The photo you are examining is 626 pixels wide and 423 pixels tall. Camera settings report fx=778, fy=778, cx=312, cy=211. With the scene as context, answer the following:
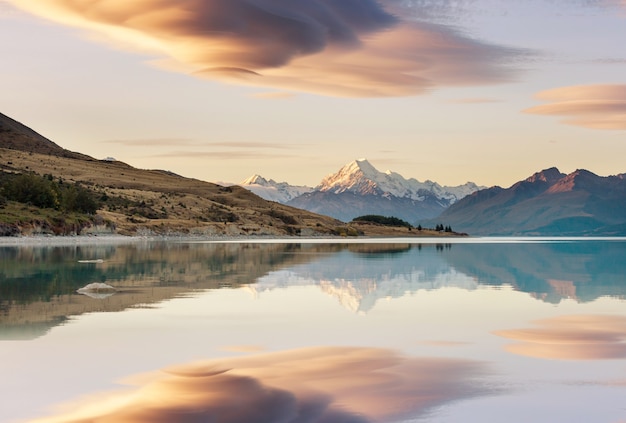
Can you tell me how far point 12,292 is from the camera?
1711 inches

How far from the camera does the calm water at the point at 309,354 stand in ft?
61.1

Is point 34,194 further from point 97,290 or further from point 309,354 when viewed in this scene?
point 309,354

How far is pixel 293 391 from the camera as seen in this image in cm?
2014

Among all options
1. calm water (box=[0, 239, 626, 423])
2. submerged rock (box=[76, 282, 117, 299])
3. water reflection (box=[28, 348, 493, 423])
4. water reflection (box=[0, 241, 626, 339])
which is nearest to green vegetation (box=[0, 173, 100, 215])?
water reflection (box=[0, 241, 626, 339])

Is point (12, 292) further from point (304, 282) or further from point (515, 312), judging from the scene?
point (515, 312)

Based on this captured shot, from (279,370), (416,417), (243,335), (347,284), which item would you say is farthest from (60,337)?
(347,284)

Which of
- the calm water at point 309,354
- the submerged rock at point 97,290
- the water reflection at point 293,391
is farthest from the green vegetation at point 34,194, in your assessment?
the water reflection at point 293,391

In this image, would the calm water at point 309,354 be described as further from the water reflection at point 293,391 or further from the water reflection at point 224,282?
the water reflection at point 224,282

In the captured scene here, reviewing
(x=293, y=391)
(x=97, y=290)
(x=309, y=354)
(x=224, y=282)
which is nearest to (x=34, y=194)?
(x=224, y=282)

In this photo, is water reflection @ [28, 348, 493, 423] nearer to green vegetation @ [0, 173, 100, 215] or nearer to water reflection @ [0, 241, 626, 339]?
water reflection @ [0, 241, 626, 339]

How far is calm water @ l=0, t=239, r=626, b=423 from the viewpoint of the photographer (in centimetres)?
1862

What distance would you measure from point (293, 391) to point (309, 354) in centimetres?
569

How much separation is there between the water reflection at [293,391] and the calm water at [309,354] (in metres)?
0.05

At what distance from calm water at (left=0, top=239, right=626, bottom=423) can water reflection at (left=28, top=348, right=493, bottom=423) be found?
0.05 m
